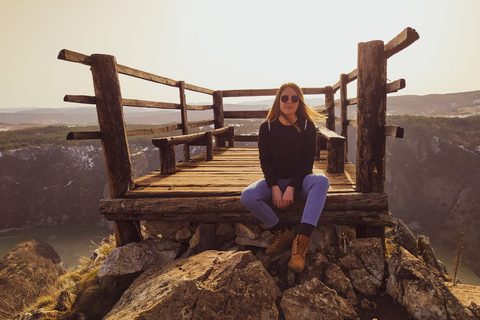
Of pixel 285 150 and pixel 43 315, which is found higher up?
pixel 285 150

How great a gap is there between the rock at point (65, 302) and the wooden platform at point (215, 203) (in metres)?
1.05

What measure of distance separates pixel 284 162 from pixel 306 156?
0.84 ft

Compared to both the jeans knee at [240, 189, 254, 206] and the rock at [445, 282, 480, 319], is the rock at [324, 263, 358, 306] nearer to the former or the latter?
the rock at [445, 282, 480, 319]

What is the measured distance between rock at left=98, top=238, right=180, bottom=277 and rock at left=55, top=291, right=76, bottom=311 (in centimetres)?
52

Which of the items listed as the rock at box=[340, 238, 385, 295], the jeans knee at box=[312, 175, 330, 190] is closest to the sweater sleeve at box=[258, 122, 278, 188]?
the jeans knee at box=[312, 175, 330, 190]

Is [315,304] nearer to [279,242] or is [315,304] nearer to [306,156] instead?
[279,242]

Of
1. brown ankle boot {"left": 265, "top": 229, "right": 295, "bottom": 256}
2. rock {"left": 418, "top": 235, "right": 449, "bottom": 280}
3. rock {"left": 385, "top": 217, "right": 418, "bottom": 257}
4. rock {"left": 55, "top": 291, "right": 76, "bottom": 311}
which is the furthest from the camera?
rock {"left": 385, "top": 217, "right": 418, "bottom": 257}

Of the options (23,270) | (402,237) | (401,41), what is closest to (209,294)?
(401,41)

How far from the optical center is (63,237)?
45.3m

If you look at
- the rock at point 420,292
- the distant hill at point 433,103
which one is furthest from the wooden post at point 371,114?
the distant hill at point 433,103

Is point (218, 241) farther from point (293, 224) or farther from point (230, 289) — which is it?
point (230, 289)

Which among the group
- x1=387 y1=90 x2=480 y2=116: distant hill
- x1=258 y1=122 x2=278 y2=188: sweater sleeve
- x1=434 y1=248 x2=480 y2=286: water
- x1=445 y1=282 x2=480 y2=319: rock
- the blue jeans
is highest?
x1=387 y1=90 x2=480 y2=116: distant hill

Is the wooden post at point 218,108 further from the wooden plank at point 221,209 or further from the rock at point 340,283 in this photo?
the rock at point 340,283

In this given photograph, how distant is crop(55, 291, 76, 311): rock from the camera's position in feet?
9.66
